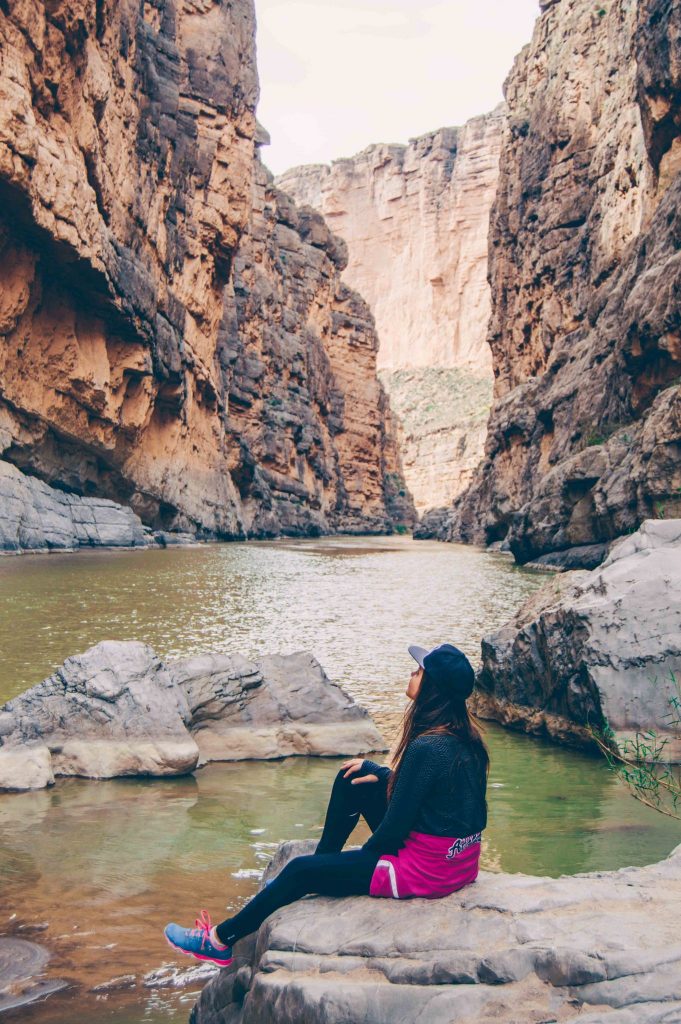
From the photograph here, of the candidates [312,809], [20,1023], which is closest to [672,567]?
[312,809]

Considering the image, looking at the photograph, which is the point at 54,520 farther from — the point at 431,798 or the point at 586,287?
the point at 586,287

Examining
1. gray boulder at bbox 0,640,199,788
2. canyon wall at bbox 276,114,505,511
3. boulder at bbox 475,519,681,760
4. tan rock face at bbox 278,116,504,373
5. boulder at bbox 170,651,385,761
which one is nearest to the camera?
gray boulder at bbox 0,640,199,788

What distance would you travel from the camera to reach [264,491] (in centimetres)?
4859

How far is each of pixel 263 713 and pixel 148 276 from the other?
26430mm

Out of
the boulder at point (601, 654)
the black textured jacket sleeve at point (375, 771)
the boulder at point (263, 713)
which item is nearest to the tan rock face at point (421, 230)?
the boulder at point (601, 654)

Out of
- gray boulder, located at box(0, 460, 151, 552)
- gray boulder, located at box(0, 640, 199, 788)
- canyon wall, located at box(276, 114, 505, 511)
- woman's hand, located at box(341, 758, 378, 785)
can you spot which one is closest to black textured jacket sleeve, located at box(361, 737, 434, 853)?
woman's hand, located at box(341, 758, 378, 785)

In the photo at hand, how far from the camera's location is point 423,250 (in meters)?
136

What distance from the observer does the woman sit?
3.12 metres

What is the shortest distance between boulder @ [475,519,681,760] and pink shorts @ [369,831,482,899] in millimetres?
3663

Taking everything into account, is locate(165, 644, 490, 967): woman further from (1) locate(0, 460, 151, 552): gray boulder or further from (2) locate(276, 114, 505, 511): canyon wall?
(2) locate(276, 114, 505, 511): canyon wall

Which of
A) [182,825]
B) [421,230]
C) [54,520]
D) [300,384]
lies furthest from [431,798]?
[421,230]

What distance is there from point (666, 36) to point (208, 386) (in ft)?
77.3

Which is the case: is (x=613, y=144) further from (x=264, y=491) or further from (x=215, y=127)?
(x=264, y=491)

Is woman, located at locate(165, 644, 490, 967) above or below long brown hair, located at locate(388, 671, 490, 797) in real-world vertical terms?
below
